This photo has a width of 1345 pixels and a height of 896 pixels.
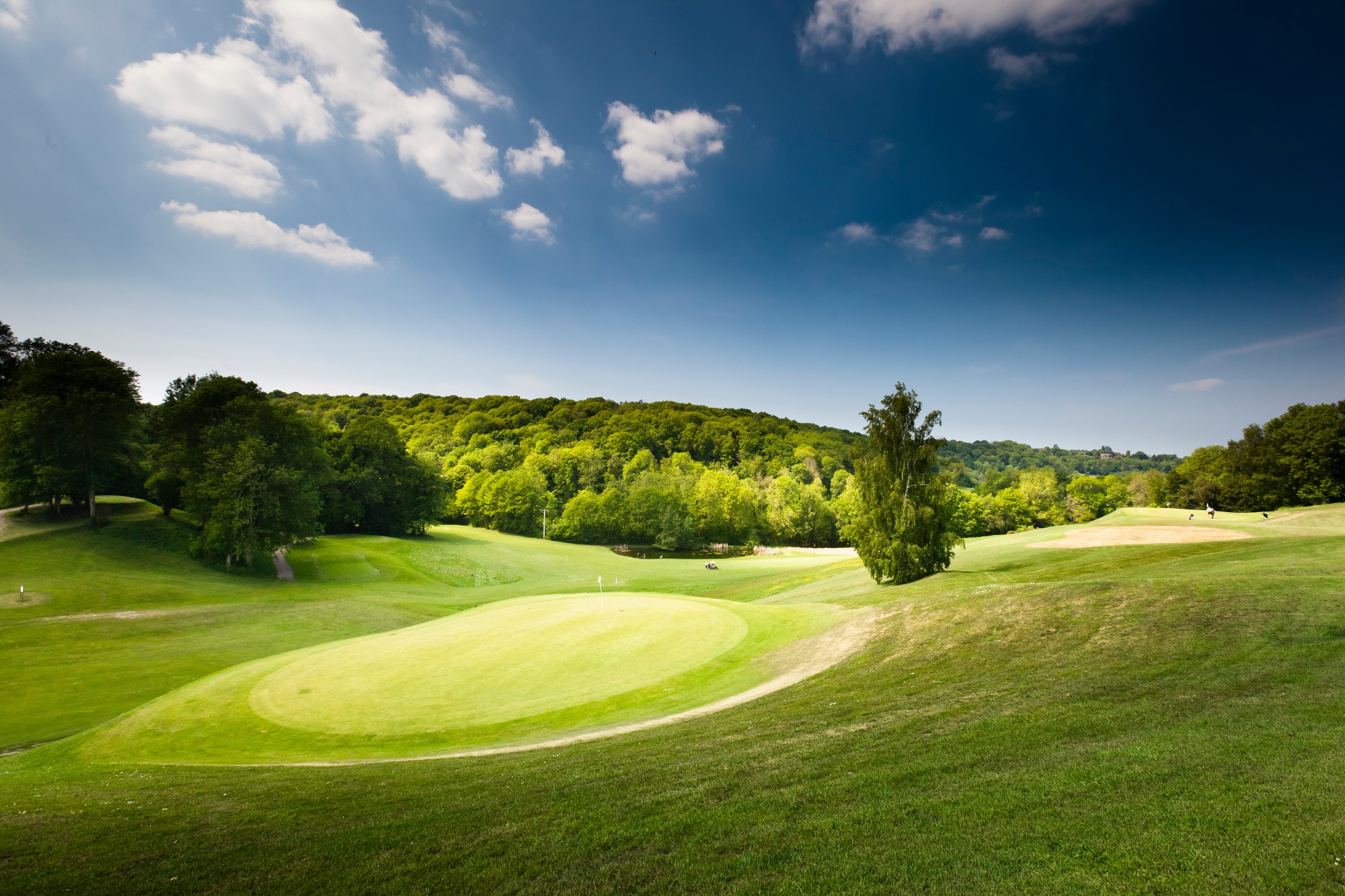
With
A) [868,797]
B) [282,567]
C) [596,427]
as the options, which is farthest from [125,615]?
[596,427]

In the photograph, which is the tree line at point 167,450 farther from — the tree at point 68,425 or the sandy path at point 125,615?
the sandy path at point 125,615

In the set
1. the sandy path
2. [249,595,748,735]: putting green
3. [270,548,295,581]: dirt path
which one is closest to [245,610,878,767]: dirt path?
[249,595,748,735]: putting green

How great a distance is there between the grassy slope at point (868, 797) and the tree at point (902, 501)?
13944mm

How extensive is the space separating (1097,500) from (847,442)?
2027 inches

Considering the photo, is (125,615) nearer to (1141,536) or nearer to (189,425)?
(189,425)

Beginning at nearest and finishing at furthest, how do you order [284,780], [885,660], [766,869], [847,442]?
[766,869]
[284,780]
[885,660]
[847,442]

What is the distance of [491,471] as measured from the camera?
97.0 meters

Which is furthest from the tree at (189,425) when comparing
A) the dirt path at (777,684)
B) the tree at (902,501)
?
the tree at (902,501)

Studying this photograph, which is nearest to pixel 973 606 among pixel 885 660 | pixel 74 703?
pixel 885 660

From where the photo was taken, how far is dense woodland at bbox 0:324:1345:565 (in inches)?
1596

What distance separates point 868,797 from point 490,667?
44.1 feet

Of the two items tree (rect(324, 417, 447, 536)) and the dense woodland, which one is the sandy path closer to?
the dense woodland

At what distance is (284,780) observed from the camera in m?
10.2

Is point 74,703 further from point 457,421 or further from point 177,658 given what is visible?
point 457,421
